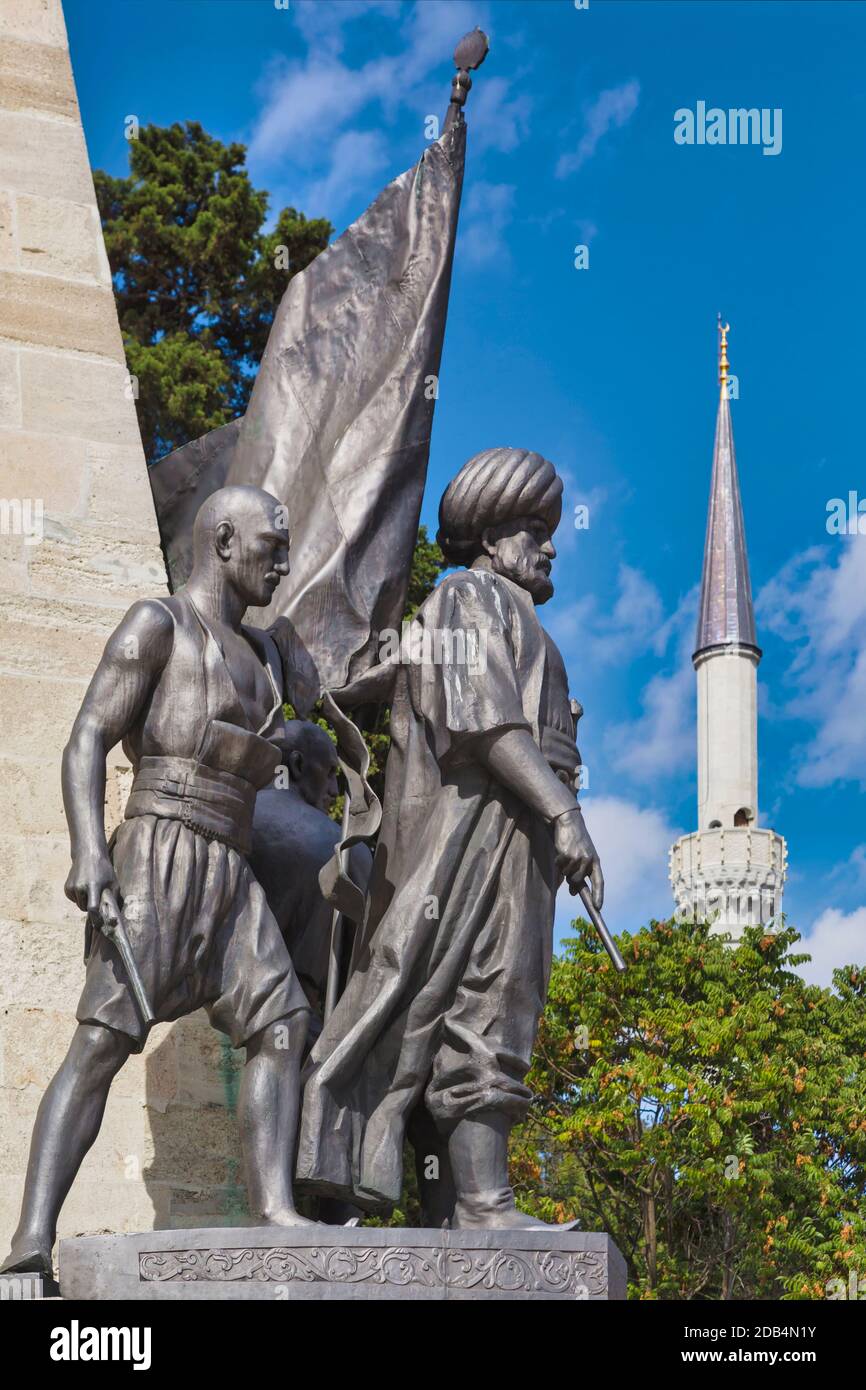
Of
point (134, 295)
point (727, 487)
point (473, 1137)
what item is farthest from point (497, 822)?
point (727, 487)

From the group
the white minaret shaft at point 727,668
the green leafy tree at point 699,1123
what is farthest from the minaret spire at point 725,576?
the green leafy tree at point 699,1123

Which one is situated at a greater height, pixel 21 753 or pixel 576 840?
pixel 21 753

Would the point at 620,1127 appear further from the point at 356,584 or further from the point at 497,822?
the point at 497,822

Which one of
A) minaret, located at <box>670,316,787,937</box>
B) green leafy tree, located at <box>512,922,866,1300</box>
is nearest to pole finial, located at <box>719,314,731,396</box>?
minaret, located at <box>670,316,787,937</box>

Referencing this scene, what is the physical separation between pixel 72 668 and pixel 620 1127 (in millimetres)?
13101

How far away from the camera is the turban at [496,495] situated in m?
7.54

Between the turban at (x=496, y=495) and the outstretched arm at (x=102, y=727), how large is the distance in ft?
3.95

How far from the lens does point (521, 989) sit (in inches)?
272

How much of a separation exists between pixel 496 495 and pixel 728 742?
6516 centimetres

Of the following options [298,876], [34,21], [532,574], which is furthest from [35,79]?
[298,876]

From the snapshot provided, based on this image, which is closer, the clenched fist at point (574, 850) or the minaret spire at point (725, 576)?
the clenched fist at point (574, 850)

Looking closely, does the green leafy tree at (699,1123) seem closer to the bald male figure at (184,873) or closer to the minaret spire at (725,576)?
the bald male figure at (184,873)

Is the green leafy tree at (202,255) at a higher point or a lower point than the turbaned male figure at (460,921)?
higher

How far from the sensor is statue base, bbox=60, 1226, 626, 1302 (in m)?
6.20
